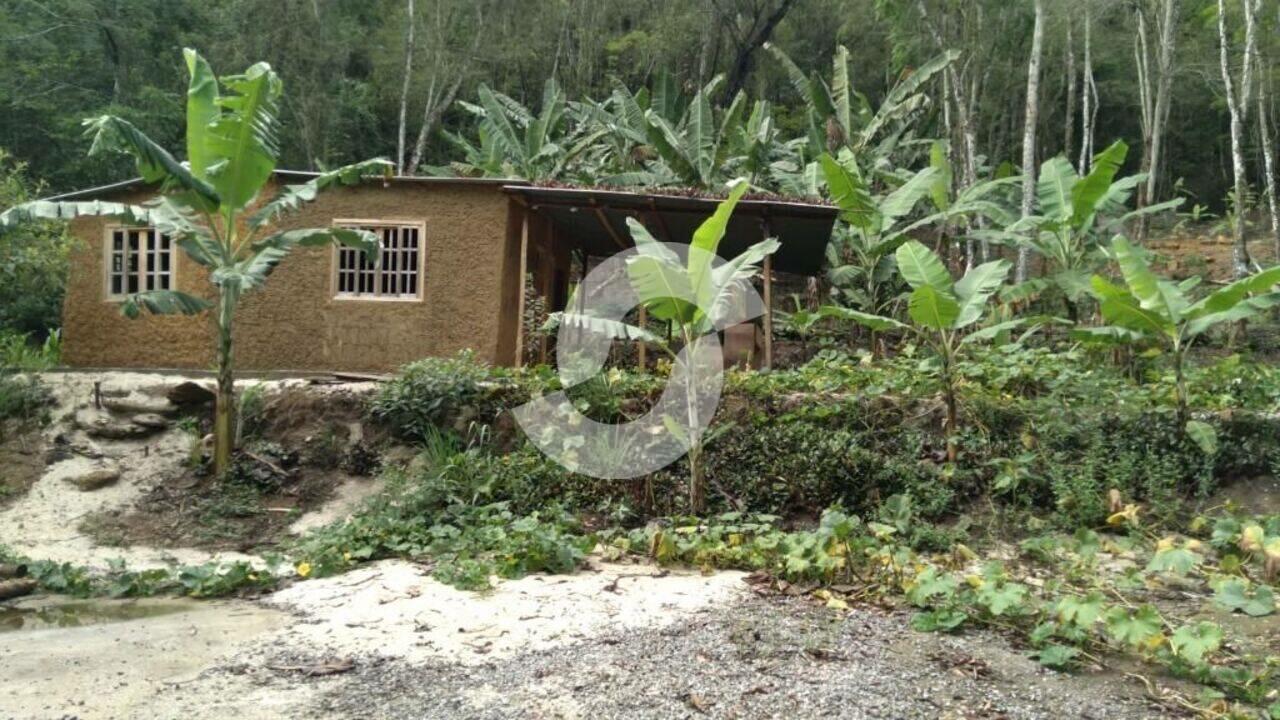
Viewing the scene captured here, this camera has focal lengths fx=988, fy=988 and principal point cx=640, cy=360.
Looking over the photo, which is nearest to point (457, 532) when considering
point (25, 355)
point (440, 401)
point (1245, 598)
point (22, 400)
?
point (440, 401)

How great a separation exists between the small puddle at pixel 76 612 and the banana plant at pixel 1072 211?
378 inches

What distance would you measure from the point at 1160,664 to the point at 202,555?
24.6 ft

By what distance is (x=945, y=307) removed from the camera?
8.70m

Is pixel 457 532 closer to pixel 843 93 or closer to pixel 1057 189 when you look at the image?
pixel 1057 189

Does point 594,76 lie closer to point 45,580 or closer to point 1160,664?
point 45,580

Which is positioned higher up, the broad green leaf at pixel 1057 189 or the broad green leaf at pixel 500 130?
the broad green leaf at pixel 500 130

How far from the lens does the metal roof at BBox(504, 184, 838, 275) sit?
1123cm

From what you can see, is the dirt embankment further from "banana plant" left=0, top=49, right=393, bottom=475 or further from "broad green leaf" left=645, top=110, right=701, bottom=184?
"broad green leaf" left=645, top=110, right=701, bottom=184

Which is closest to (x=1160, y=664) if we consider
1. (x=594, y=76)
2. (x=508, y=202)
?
(x=508, y=202)

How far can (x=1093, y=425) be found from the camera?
9000 mm

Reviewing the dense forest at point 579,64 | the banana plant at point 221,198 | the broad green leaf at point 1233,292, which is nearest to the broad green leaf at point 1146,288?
the broad green leaf at point 1233,292

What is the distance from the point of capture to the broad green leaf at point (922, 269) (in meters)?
8.86

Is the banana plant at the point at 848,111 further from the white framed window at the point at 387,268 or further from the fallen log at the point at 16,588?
the fallen log at the point at 16,588

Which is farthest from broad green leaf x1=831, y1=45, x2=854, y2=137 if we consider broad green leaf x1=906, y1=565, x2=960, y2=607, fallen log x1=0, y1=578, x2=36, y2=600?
fallen log x1=0, y1=578, x2=36, y2=600
